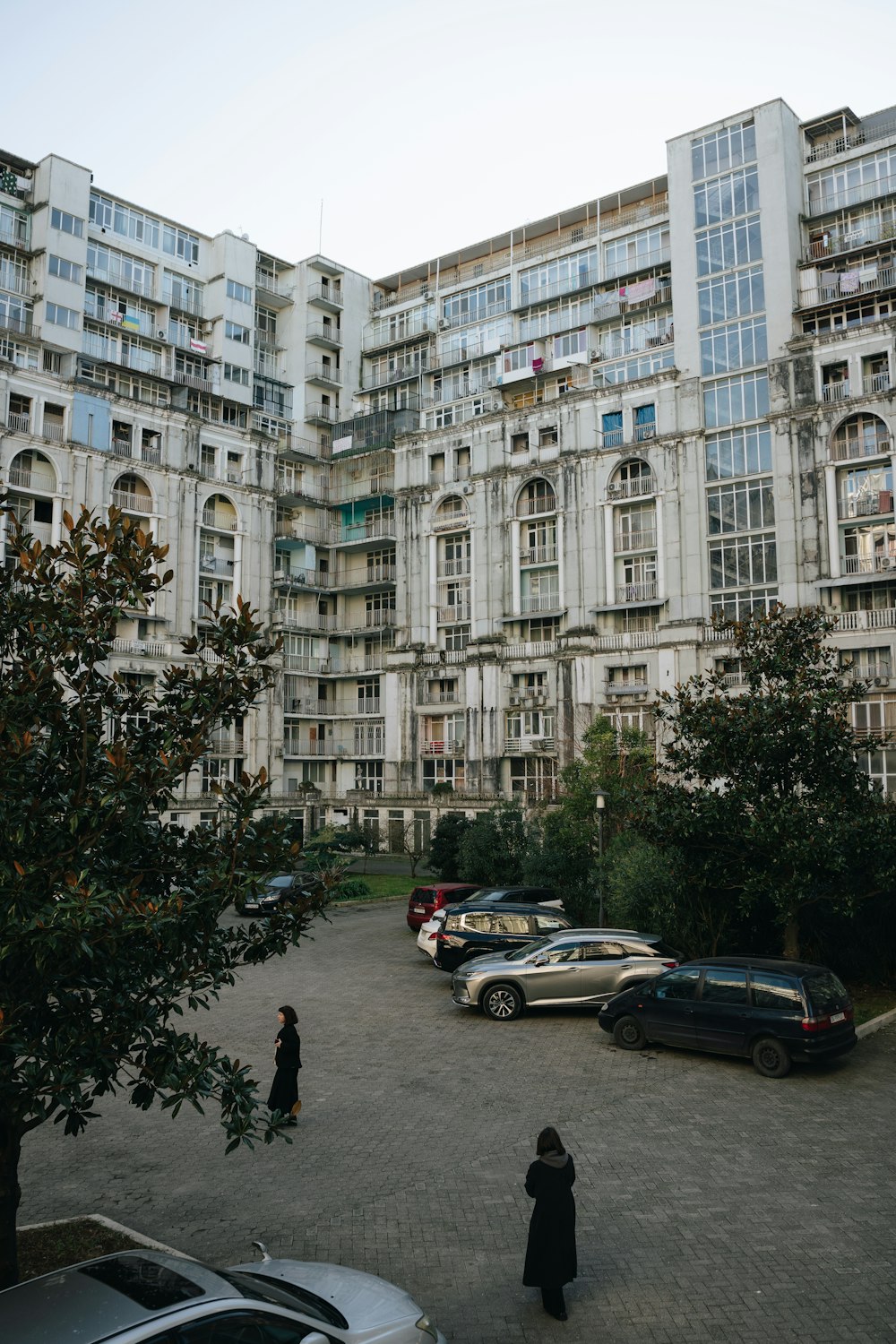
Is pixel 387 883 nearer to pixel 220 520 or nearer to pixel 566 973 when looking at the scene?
pixel 566 973

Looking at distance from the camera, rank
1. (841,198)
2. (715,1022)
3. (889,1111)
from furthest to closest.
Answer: (841,198) < (715,1022) < (889,1111)

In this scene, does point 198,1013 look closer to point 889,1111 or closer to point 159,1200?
point 159,1200

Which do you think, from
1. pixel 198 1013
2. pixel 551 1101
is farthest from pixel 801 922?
pixel 198 1013

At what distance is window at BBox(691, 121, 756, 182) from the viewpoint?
165 feet

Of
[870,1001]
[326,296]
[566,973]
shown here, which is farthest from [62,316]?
[870,1001]

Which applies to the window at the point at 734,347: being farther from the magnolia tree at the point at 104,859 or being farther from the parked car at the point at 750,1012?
the magnolia tree at the point at 104,859

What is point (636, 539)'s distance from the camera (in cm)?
5278

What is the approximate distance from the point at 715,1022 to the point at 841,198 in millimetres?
48665

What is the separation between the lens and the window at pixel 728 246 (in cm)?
4972

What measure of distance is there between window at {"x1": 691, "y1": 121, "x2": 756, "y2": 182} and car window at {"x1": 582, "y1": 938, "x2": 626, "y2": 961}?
46.8m

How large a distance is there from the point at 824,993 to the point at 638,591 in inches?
1538

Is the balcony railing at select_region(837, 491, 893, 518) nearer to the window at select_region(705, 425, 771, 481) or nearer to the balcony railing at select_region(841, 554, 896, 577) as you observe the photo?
the balcony railing at select_region(841, 554, 896, 577)

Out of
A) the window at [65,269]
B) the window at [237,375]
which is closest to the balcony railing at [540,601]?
the window at [237,375]

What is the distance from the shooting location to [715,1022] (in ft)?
48.1
